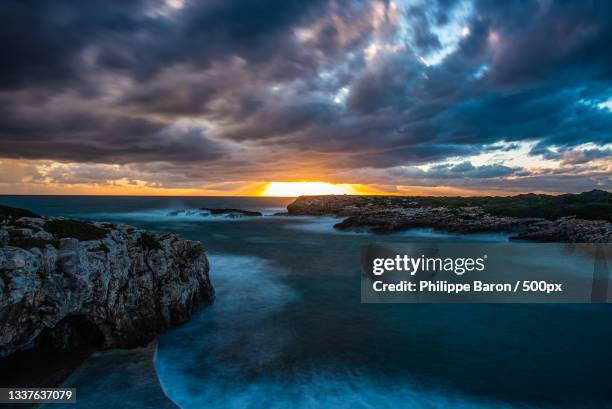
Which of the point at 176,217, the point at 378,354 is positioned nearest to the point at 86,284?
the point at 378,354

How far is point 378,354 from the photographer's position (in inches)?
473

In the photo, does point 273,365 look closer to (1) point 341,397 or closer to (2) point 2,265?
(1) point 341,397

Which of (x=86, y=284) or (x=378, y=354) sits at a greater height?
(x=86, y=284)

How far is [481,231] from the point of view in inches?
1853

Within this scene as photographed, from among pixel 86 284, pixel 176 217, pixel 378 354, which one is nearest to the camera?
pixel 86 284

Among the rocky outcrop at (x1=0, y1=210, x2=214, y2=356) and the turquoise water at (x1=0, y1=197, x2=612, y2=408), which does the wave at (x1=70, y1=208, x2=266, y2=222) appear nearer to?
the turquoise water at (x1=0, y1=197, x2=612, y2=408)

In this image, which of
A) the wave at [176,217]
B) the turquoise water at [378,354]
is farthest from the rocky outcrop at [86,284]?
the wave at [176,217]

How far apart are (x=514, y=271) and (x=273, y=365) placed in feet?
75.6

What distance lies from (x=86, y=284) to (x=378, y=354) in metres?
9.81

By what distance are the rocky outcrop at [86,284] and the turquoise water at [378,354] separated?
4.64ft

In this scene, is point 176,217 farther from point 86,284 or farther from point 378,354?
point 378,354

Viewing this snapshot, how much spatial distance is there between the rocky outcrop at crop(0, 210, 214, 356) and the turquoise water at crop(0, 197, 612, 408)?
1414 mm

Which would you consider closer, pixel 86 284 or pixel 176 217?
pixel 86 284

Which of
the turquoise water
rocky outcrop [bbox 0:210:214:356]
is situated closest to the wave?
the turquoise water
